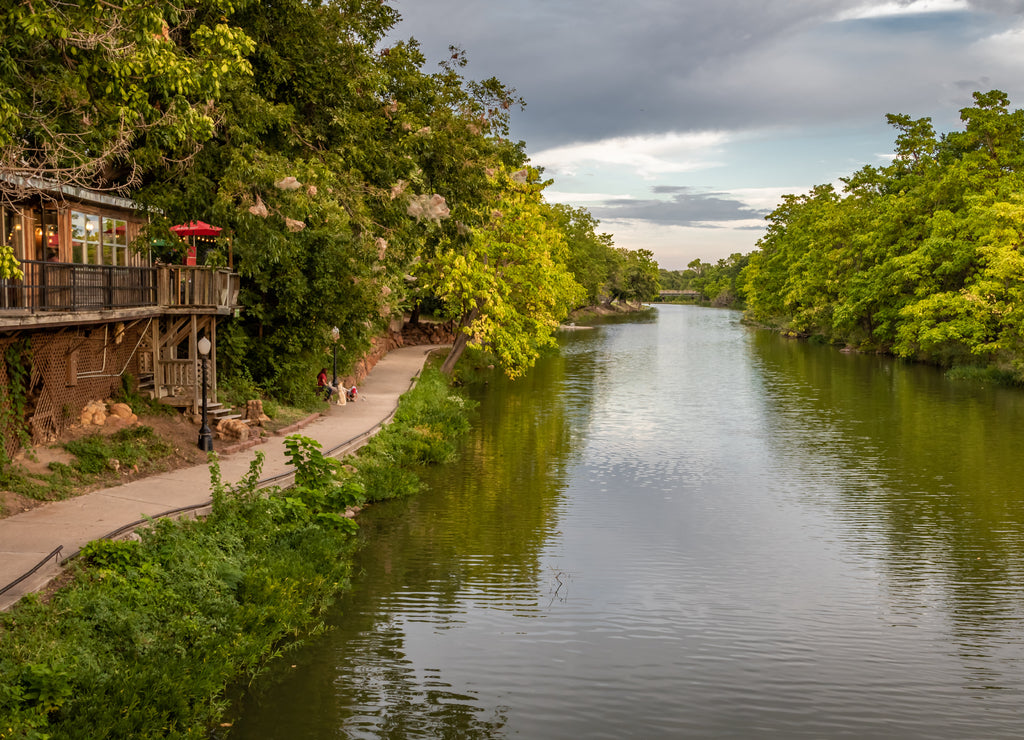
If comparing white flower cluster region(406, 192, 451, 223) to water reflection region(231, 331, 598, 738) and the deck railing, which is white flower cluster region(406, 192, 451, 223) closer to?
the deck railing

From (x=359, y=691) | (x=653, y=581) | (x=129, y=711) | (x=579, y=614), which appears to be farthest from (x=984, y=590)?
(x=129, y=711)

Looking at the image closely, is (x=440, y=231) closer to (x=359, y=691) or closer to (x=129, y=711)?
(x=359, y=691)

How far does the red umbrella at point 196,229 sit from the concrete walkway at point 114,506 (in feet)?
17.5

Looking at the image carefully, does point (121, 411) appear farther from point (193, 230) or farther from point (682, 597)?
point (682, 597)

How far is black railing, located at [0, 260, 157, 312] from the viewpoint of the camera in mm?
16594

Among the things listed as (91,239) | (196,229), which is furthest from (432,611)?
(91,239)

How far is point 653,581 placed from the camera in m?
16.4

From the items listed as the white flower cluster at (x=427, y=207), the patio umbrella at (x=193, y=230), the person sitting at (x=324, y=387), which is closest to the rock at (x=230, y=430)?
the patio umbrella at (x=193, y=230)

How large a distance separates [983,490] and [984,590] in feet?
27.8

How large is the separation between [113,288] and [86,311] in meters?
1.47

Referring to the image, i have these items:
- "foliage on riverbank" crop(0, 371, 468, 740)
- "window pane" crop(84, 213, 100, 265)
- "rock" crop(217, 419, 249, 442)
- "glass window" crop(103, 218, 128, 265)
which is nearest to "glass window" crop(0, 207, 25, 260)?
"window pane" crop(84, 213, 100, 265)

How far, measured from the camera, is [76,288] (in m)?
17.9

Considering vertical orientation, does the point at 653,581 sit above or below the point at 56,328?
below

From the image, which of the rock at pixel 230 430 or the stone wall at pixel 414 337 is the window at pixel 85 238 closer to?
the rock at pixel 230 430
